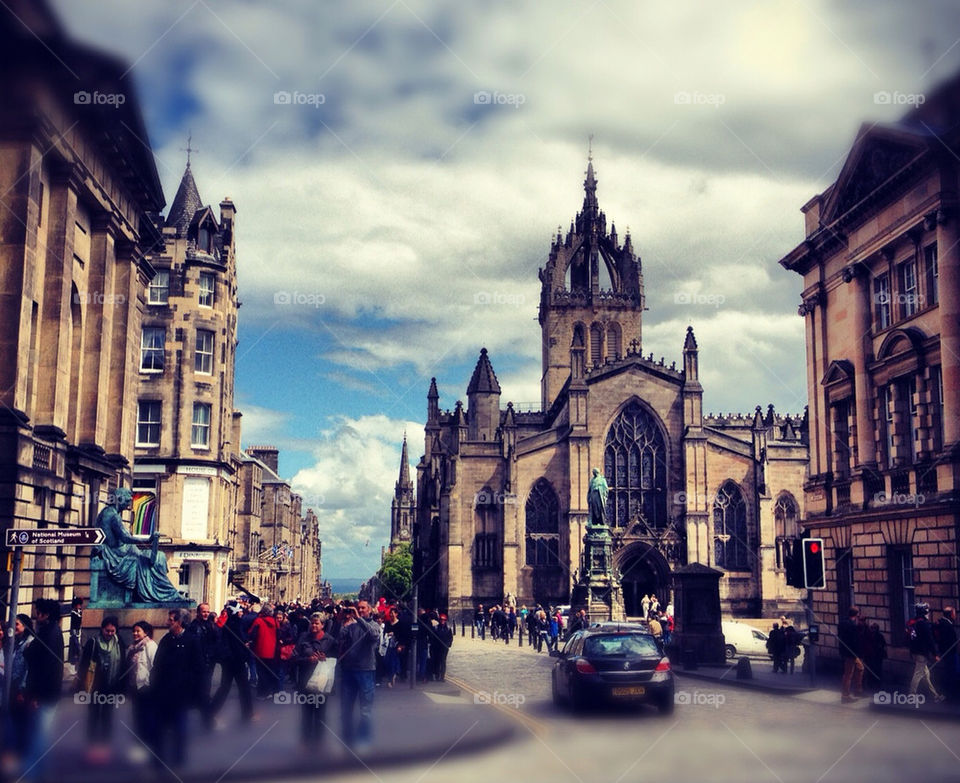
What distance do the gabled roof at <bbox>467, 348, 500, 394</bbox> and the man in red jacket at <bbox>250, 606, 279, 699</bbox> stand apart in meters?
60.0

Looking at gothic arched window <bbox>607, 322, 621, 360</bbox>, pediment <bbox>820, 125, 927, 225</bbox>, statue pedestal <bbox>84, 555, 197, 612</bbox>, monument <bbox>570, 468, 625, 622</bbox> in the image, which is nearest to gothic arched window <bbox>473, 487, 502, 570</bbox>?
monument <bbox>570, 468, 625, 622</bbox>

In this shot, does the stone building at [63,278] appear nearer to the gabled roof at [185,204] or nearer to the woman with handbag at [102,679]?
the woman with handbag at [102,679]

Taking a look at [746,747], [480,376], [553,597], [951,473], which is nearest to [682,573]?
[951,473]

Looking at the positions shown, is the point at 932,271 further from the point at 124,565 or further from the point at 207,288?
the point at 207,288

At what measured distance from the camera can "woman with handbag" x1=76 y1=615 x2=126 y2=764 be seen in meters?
11.4

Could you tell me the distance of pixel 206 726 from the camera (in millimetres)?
13055

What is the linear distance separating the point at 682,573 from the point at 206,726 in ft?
53.7

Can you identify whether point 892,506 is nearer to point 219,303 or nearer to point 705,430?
point 219,303

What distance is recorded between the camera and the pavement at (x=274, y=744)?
10.3 metres

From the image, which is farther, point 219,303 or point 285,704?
point 219,303

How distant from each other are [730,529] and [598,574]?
75.6 feet

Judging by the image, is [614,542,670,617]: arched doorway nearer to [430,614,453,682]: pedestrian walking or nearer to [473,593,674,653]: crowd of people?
[473,593,674,653]: crowd of people

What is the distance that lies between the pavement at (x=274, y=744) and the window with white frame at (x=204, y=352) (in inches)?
1014

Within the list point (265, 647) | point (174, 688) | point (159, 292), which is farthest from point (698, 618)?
point (159, 292)
